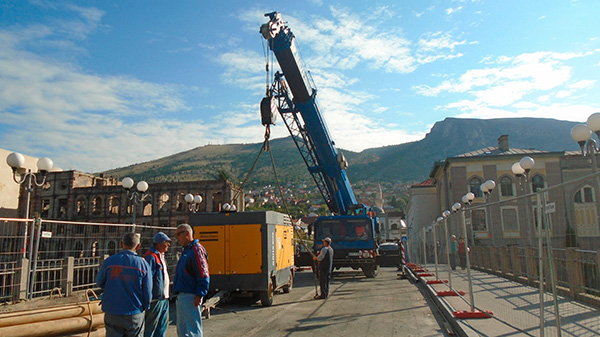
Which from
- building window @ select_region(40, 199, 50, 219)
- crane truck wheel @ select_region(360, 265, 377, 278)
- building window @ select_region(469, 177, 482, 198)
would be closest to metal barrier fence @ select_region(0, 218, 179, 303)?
crane truck wheel @ select_region(360, 265, 377, 278)

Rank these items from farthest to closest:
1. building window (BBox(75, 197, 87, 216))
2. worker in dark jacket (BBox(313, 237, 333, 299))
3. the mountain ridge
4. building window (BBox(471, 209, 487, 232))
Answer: the mountain ridge
building window (BBox(75, 197, 87, 216))
worker in dark jacket (BBox(313, 237, 333, 299))
building window (BBox(471, 209, 487, 232))

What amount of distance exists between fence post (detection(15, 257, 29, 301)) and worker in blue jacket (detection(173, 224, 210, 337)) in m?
6.18

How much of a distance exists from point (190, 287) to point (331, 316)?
4569 millimetres

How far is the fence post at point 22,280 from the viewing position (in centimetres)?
1013

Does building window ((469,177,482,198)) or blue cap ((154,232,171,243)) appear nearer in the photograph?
blue cap ((154,232,171,243))

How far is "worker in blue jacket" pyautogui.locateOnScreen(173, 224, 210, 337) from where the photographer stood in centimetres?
Result: 595

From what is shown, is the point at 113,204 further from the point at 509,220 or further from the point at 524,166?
the point at 509,220

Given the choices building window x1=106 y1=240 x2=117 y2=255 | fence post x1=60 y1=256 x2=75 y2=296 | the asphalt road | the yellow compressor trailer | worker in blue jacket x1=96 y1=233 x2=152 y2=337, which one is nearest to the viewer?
worker in blue jacket x1=96 y1=233 x2=152 y2=337

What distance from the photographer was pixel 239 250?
1107cm

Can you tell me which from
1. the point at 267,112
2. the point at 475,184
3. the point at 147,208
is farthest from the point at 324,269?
the point at 147,208

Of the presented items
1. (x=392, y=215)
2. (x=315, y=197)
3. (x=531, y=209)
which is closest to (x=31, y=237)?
(x=531, y=209)

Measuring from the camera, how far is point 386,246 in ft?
92.3

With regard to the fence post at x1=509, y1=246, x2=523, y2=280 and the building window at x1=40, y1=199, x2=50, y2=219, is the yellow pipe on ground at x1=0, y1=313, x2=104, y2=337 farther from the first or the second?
the building window at x1=40, y1=199, x2=50, y2=219

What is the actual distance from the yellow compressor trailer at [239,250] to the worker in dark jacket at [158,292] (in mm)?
4763
